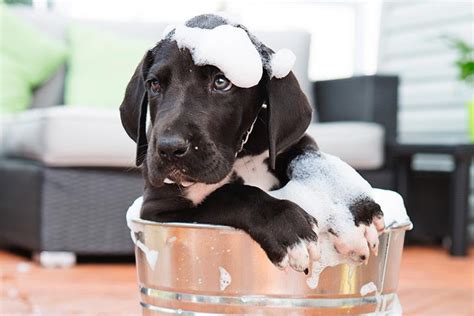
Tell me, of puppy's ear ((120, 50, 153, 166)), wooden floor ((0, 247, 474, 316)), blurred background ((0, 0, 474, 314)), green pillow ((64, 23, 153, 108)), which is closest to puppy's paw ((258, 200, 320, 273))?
puppy's ear ((120, 50, 153, 166))

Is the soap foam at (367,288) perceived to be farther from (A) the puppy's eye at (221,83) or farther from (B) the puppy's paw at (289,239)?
(A) the puppy's eye at (221,83)

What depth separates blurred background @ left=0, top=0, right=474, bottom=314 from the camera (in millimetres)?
2936

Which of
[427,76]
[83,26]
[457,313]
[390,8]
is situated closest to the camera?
[457,313]

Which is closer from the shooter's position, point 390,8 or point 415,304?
point 415,304

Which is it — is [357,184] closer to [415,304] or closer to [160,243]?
[160,243]

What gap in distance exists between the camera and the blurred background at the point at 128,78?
9.63 ft

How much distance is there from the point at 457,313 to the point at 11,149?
6.30ft

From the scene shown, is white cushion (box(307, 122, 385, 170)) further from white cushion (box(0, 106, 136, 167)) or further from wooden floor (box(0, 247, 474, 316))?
white cushion (box(0, 106, 136, 167))

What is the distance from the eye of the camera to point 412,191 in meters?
3.74

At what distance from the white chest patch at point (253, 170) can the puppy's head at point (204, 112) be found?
0.04 m

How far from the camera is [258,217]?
46.1 inches

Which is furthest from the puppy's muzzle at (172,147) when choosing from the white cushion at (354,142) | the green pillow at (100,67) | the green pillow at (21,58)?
the green pillow at (21,58)

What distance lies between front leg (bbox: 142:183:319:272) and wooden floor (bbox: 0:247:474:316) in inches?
34.2

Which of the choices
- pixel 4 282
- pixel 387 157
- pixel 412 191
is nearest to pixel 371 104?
pixel 387 157
